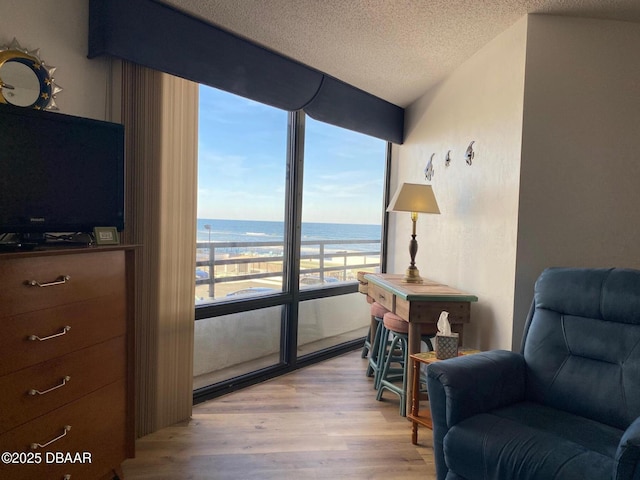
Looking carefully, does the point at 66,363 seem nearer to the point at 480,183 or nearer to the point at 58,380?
the point at 58,380

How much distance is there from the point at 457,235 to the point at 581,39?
137 centimetres

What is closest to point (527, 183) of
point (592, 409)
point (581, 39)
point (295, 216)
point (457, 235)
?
point (457, 235)

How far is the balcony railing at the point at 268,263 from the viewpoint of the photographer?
2.94m

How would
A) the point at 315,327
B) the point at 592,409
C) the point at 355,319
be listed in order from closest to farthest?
the point at 592,409
the point at 315,327
the point at 355,319

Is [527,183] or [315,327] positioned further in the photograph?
[315,327]

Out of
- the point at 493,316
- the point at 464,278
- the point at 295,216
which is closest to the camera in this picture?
the point at 493,316

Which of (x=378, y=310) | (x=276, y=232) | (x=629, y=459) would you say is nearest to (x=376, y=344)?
(x=378, y=310)

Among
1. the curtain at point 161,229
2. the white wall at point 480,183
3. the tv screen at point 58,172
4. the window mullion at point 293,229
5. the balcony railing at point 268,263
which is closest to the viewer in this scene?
the tv screen at point 58,172

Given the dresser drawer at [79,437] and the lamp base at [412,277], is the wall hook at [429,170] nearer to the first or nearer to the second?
the lamp base at [412,277]

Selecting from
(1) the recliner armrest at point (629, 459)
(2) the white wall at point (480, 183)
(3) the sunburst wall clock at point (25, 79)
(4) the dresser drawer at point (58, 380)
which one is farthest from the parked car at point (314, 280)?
(1) the recliner armrest at point (629, 459)

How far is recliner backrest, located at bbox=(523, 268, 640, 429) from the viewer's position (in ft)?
5.60

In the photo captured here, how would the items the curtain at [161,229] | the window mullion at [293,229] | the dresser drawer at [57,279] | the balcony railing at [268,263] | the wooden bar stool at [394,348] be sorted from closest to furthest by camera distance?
the dresser drawer at [57,279] < the curtain at [161,229] < the wooden bar stool at [394,348] < the balcony railing at [268,263] < the window mullion at [293,229]

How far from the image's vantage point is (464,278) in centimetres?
285

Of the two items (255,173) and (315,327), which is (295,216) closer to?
(255,173)
